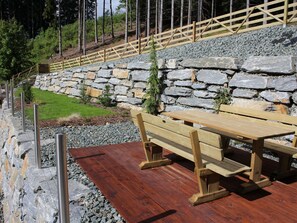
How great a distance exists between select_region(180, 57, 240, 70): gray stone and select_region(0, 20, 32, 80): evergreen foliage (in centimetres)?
2135

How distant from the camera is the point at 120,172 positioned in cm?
438

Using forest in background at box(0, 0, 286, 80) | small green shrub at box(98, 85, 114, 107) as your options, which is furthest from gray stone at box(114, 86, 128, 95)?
forest in background at box(0, 0, 286, 80)

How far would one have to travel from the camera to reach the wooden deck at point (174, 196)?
122 inches

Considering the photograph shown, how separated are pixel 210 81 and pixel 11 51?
22.7m

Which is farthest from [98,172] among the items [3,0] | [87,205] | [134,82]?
→ [3,0]

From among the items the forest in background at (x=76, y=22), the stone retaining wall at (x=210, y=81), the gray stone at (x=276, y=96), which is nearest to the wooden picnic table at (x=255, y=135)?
the gray stone at (x=276, y=96)

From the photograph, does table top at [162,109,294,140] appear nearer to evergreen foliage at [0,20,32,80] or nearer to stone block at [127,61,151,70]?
stone block at [127,61,151,70]

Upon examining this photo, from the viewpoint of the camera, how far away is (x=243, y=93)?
20.0 feet

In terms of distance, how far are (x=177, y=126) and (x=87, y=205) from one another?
1.36m

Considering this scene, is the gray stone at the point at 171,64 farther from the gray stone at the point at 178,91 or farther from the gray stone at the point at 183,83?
the gray stone at the point at 178,91

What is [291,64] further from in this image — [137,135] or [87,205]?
[87,205]

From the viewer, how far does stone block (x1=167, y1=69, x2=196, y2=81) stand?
7.59 meters

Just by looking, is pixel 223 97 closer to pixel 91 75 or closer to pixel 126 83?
pixel 126 83

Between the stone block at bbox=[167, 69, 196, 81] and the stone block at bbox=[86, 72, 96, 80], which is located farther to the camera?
the stone block at bbox=[86, 72, 96, 80]
